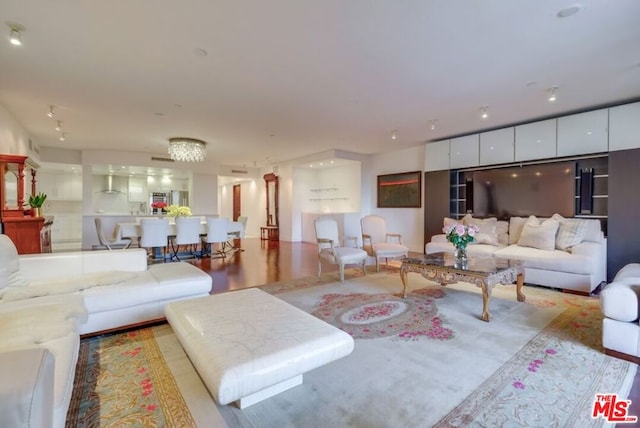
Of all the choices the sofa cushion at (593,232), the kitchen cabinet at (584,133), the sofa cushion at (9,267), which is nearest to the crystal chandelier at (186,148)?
the sofa cushion at (9,267)

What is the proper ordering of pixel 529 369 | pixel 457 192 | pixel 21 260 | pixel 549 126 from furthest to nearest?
pixel 457 192, pixel 549 126, pixel 21 260, pixel 529 369

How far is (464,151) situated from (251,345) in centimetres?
594

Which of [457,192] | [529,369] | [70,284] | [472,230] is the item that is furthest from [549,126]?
[70,284]

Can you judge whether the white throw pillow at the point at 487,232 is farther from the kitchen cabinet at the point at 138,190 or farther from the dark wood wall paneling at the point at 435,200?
the kitchen cabinet at the point at 138,190

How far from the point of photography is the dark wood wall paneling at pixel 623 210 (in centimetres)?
417

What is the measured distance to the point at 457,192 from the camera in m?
6.46

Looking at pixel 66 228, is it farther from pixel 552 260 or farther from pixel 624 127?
pixel 624 127

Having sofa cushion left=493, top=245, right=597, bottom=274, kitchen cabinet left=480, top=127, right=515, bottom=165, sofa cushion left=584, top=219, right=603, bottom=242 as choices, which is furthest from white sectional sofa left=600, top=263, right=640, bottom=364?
kitchen cabinet left=480, top=127, right=515, bottom=165

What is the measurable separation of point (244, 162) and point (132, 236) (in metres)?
4.63

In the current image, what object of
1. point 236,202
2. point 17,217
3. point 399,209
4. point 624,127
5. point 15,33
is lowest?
point 17,217

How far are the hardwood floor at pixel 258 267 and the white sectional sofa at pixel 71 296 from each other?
1.13m

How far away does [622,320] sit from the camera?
2.19 m

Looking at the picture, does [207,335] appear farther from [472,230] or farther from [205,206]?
[205,206]

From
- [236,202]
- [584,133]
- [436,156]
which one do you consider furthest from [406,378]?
[236,202]
